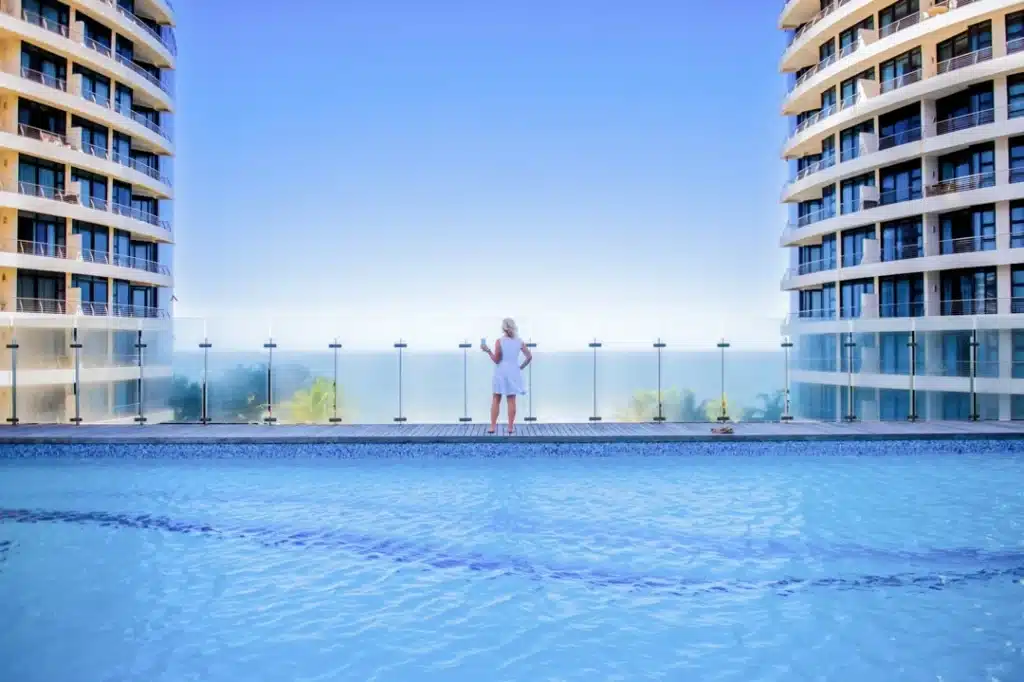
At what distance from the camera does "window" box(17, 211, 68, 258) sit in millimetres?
31266

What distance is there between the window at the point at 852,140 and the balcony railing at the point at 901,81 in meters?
1.83

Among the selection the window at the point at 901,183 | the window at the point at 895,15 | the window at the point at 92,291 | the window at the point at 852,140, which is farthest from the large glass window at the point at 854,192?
the window at the point at 92,291

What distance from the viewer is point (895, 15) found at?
107 ft

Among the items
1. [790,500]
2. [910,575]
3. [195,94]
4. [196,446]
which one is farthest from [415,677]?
[195,94]

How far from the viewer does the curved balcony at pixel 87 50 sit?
101 feet

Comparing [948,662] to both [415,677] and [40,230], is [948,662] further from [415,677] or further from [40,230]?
[40,230]

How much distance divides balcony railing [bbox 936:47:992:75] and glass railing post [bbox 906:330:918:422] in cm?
1702

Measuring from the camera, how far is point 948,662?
4879mm

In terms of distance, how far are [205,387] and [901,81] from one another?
28.6 metres

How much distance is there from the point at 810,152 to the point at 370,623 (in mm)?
38951

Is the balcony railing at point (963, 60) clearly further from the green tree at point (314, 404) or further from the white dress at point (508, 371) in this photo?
the green tree at point (314, 404)

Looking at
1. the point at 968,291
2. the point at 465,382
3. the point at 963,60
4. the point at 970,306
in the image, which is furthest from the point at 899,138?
the point at 465,382

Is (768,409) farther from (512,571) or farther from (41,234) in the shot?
(41,234)

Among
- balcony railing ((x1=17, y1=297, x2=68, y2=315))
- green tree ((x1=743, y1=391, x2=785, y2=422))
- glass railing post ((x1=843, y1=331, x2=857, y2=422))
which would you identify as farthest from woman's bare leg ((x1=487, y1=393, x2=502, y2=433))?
balcony railing ((x1=17, y1=297, x2=68, y2=315))
